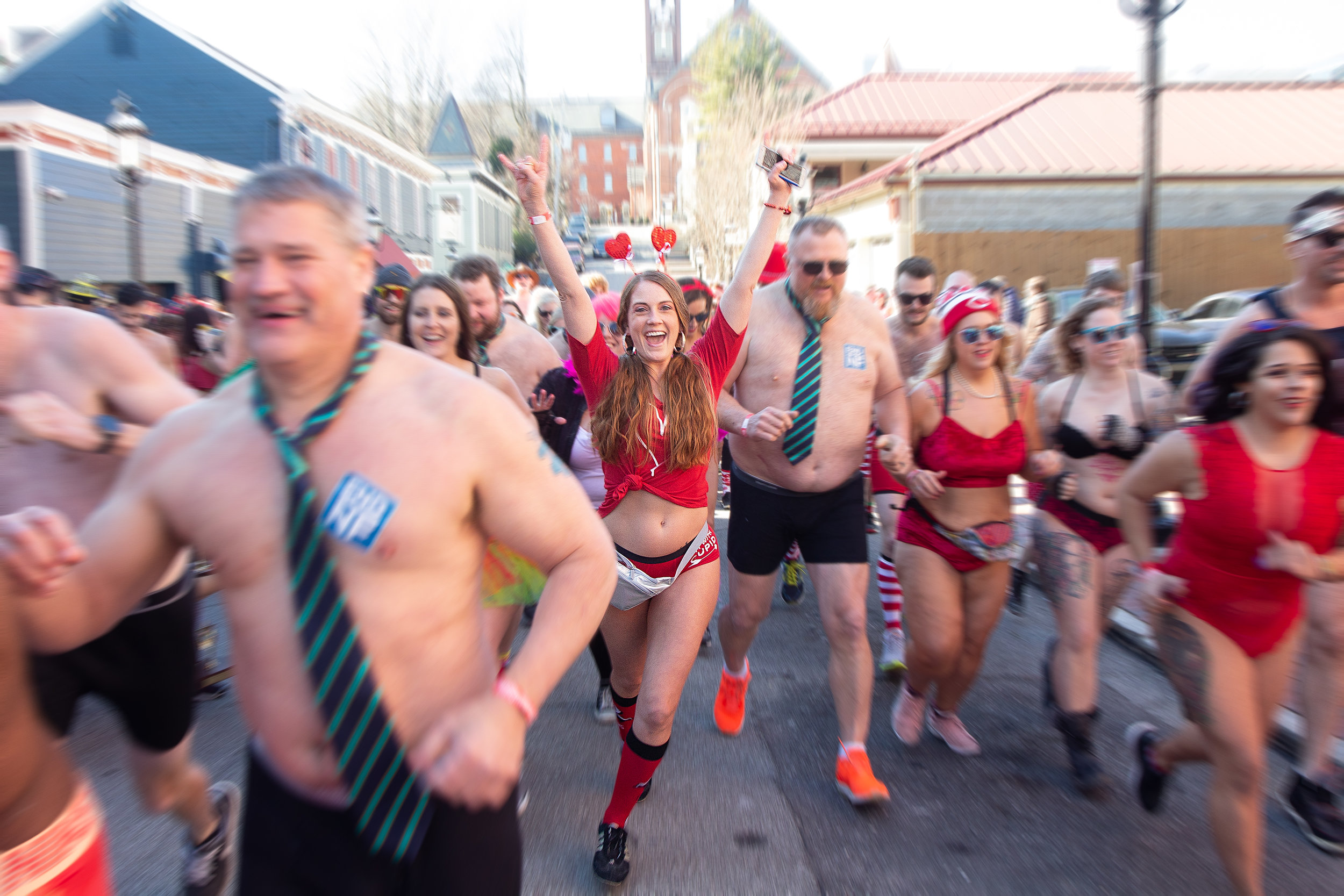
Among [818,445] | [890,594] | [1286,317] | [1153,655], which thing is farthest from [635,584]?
[1153,655]

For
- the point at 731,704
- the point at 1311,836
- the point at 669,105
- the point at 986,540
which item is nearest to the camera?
the point at 1311,836

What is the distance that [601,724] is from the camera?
4301mm

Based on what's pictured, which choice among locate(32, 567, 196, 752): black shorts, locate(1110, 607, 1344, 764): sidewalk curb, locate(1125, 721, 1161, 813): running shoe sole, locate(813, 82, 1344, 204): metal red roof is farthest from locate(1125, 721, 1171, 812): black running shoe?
locate(813, 82, 1344, 204): metal red roof

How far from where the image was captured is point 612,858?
2947 mm

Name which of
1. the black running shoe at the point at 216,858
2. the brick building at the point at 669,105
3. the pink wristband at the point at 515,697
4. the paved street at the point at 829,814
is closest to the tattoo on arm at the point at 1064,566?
the paved street at the point at 829,814

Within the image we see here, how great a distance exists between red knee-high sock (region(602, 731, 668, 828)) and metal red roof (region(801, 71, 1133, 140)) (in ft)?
83.9

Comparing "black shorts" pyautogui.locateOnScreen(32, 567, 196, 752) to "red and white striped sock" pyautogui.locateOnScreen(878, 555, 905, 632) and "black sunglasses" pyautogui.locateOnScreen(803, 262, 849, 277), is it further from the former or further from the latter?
"red and white striped sock" pyautogui.locateOnScreen(878, 555, 905, 632)

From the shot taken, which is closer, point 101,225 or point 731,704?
point 731,704

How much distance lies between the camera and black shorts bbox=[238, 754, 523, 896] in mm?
1516

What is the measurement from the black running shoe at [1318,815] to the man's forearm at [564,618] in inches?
118

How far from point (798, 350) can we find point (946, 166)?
19125 millimetres

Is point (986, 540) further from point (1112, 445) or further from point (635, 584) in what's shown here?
point (635, 584)

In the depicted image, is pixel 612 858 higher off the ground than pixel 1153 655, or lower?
lower

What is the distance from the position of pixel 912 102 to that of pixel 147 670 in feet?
97.6
